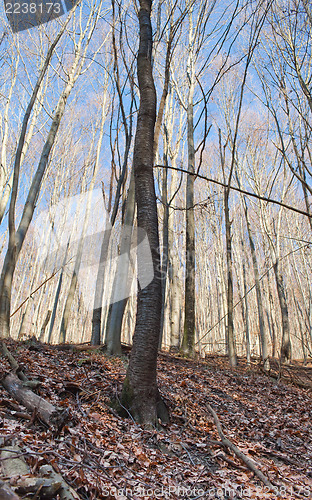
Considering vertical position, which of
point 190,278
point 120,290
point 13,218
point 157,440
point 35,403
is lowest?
point 157,440

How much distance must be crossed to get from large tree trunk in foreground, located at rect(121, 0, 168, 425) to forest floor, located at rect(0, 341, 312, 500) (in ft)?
0.63

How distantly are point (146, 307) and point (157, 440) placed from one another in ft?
3.38

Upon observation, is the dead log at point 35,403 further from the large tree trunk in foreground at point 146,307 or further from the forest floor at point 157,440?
the large tree trunk in foreground at point 146,307

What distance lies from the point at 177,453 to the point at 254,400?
8.10 ft

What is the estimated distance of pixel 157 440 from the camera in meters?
2.26

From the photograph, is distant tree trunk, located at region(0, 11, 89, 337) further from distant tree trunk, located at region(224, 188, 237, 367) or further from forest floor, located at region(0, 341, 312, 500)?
distant tree trunk, located at region(224, 188, 237, 367)

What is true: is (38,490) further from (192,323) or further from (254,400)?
(192,323)

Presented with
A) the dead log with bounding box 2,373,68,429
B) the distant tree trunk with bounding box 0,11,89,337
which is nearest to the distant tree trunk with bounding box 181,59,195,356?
the distant tree trunk with bounding box 0,11,89,337

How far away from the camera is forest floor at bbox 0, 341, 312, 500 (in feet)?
5.22

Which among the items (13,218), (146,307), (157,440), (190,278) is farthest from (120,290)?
(157,440)

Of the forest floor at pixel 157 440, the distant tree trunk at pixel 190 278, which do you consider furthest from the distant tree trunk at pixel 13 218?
the distant tree trunk at pixel 190 278

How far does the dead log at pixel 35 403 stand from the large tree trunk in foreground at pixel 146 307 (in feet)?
2.36

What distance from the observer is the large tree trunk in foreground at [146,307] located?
99.4 inches

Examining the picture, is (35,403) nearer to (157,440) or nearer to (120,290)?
(157,440)
